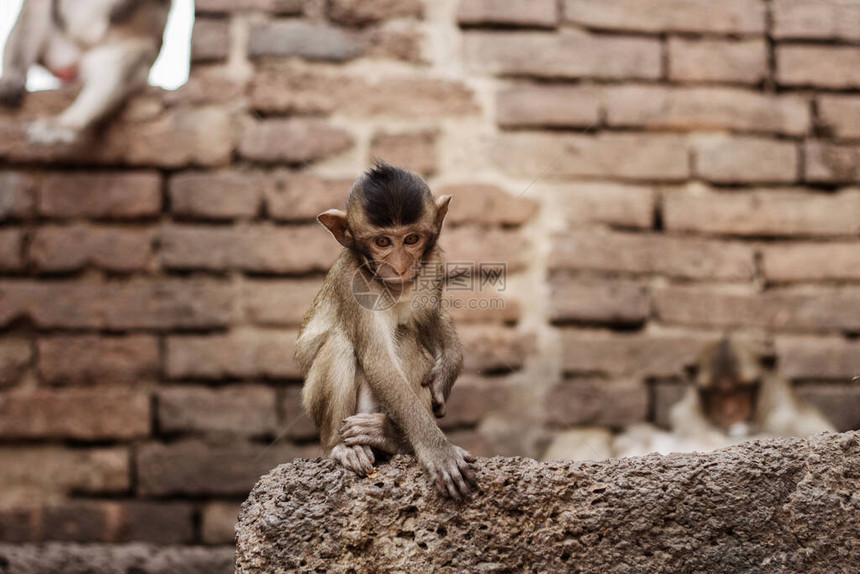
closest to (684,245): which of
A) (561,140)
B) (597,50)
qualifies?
(561,140)

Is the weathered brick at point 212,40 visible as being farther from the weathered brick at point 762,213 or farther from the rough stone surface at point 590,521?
the rough stone surface at point 590,521

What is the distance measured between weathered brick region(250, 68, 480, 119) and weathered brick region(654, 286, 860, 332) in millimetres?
1177

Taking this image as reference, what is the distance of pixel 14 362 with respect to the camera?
319cm

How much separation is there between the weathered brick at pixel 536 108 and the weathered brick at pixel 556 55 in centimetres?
9

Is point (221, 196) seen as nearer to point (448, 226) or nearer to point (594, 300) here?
point (448, 226)

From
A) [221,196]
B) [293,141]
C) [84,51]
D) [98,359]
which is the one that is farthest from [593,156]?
[84,51]

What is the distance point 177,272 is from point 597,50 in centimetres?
198

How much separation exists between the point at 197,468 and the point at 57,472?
0.57 metres

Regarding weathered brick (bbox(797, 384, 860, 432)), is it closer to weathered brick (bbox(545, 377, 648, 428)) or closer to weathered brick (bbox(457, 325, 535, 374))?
weathered brick (bbox(545, 377, 648, 428))

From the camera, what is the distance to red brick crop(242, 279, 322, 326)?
318 cm

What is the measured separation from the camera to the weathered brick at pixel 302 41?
3260 mm

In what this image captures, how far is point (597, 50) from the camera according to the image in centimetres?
335

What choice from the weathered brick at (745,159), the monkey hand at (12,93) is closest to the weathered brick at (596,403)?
the weathered brick at (745,159)

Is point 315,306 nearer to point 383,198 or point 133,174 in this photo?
point 383,198
